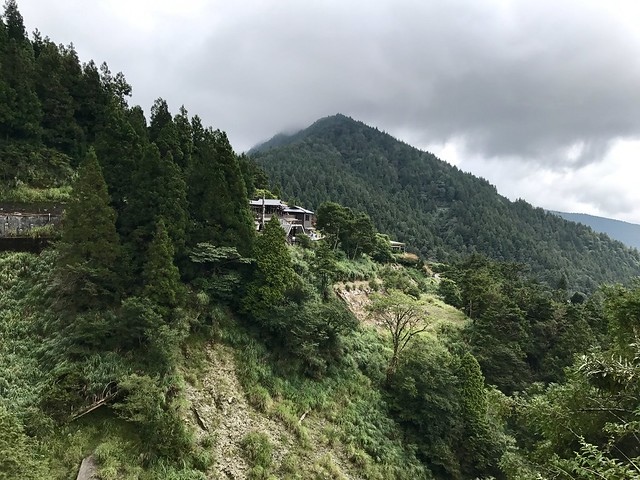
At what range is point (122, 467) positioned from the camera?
431 inches

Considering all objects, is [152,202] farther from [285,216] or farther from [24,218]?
[285,216]

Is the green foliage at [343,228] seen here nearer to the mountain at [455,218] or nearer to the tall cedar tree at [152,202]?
the tall cedar tree at [152,202]

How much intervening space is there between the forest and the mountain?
78329 mm

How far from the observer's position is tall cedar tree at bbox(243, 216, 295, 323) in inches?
730

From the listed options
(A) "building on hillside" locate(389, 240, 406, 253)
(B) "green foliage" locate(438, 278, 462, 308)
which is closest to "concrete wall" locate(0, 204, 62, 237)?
(B) "green foliage" locate(438, 278, 462, 308)

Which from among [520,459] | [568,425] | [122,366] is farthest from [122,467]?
[568,425]

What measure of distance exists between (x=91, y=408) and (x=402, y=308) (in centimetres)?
1614

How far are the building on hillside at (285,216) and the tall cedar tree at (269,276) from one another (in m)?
12.3

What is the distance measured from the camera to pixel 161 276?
50.0 feet

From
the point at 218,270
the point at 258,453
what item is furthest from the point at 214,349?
the point at 258,453

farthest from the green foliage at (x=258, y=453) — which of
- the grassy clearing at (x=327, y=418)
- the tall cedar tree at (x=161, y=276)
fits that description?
the tall cedar tree at (x=161, y=276)

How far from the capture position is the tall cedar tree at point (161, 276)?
1496 cm

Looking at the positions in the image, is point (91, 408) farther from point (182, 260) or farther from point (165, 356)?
point (182, 260)

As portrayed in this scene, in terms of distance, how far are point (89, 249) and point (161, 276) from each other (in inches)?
119
